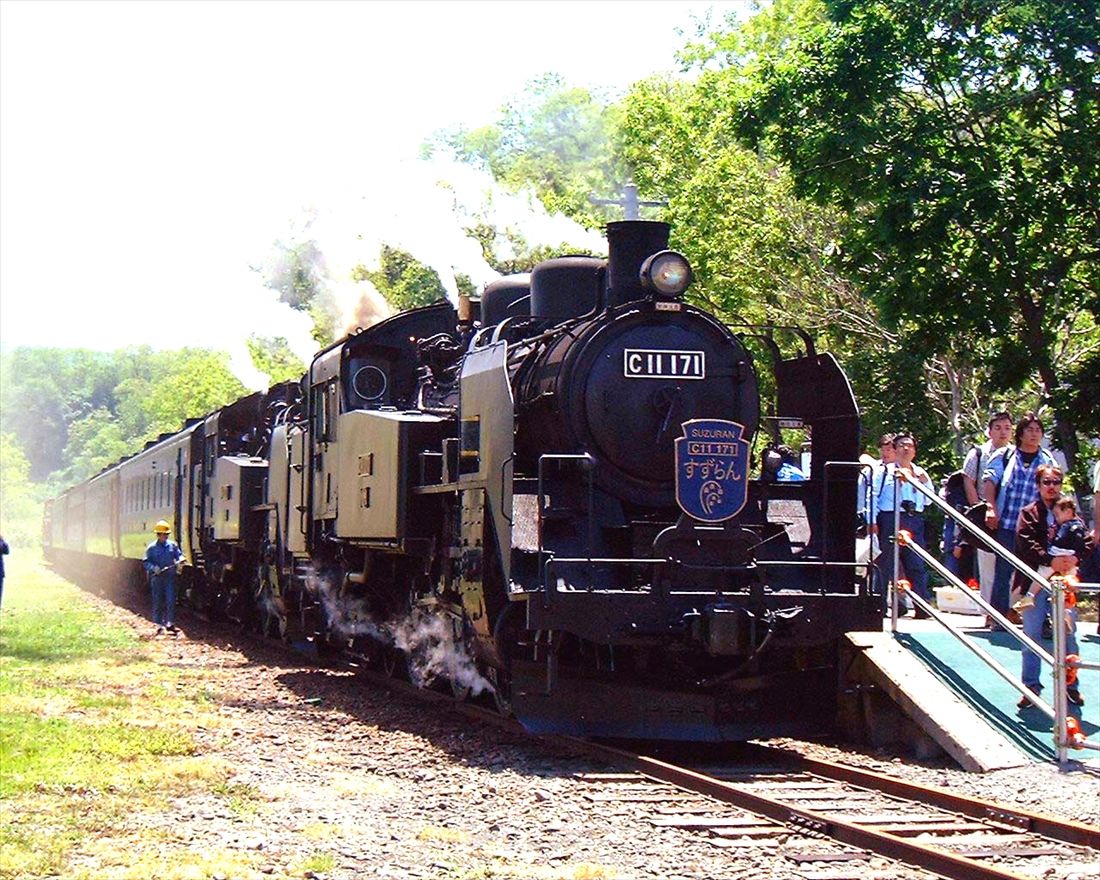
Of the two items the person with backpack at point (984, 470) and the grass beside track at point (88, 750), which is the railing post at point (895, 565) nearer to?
the person with backpack at point (984, 470)

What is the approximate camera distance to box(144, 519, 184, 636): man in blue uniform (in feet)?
64.4

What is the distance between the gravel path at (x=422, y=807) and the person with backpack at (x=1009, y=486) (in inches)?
87.1

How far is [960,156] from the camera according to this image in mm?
15672

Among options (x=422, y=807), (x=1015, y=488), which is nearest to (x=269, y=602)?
(x=1015, y=488)

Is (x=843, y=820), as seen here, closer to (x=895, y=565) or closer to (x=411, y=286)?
(x=895, y=565)

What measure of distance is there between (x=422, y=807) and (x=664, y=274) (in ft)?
13.3

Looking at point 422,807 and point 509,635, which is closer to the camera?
point 422,807

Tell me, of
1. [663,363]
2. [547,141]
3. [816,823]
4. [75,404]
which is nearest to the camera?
[816,823]

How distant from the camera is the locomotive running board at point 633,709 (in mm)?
9672

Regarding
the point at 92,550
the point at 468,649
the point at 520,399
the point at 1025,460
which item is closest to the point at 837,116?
the point at 1025,460

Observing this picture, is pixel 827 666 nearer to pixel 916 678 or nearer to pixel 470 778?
pixel 916 678

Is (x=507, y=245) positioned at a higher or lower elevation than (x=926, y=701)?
higher

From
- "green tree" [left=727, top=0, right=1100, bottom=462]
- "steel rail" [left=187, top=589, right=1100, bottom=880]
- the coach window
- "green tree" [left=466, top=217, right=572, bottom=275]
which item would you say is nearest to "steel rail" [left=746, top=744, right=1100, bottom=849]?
"steel rail" [left=187, top=589, right=1100, bottom=880]

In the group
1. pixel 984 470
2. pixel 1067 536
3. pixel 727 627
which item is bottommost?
pixel 727 627
